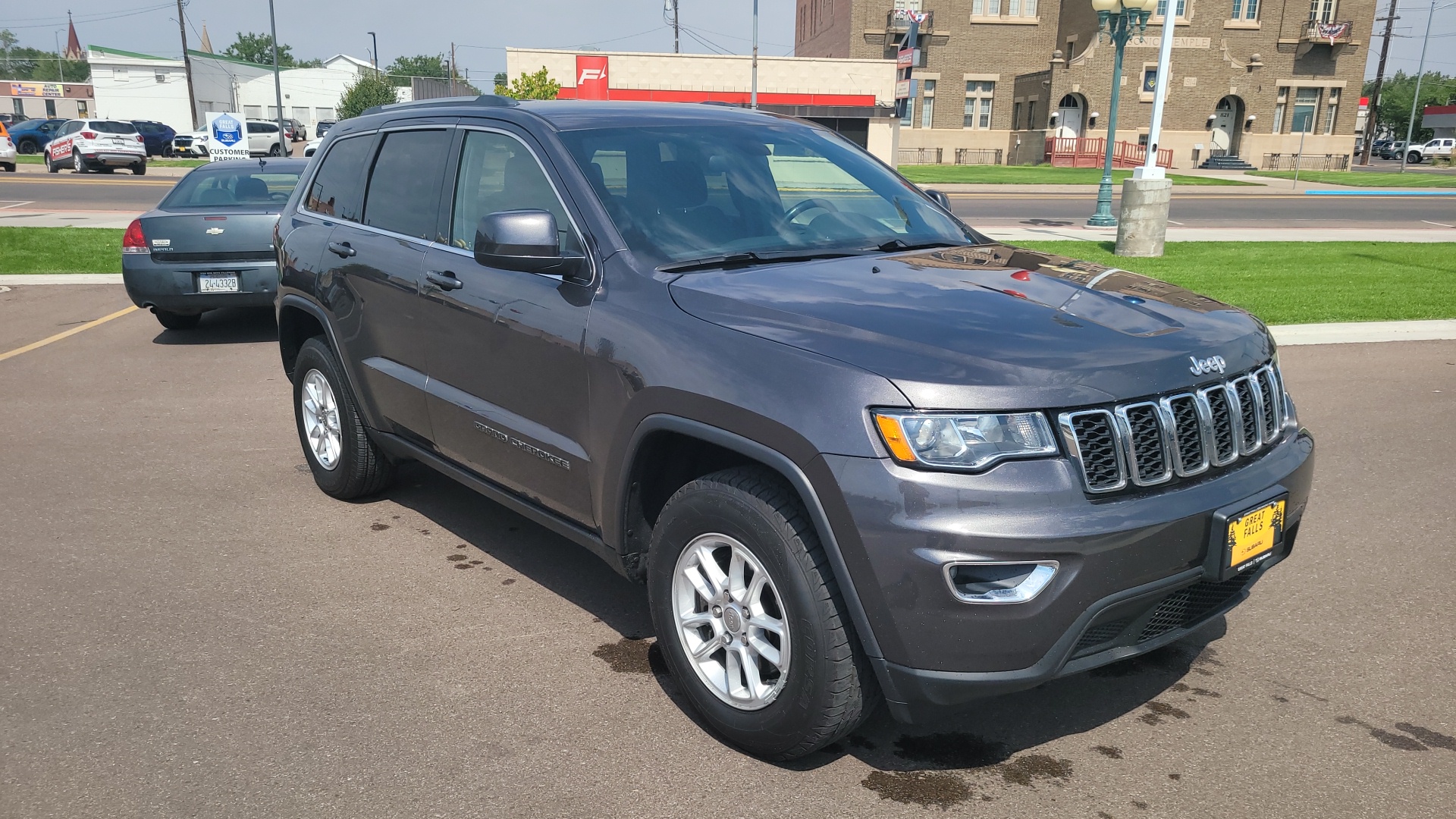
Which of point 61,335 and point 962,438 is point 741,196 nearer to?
point 962,438

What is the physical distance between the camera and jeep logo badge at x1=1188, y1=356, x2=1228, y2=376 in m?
3.04

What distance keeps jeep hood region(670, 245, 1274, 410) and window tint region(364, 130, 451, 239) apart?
1580 mm

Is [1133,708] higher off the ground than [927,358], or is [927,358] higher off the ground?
[927,358]

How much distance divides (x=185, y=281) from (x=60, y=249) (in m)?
7.71

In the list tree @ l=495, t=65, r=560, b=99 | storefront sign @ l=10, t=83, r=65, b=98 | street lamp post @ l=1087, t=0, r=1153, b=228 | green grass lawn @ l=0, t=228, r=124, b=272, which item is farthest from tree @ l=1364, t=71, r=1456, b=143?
storefront sign @ l=10, t=83, r=65, b=98

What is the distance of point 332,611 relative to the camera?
169 inches

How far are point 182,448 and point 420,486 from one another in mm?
1704

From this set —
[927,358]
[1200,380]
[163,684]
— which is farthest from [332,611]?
[1200,380]

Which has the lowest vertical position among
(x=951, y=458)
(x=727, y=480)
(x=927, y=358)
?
(x=727, y=480)

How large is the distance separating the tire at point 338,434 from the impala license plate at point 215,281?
4255mm

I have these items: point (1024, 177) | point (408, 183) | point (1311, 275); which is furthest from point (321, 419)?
point (1024, 177)

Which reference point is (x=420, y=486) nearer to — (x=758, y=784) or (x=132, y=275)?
(x=758, y=784)

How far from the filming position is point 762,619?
3074 millimetres

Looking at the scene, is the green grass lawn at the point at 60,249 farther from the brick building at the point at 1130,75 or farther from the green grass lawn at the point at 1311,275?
the brick building at the point at 1130,75
